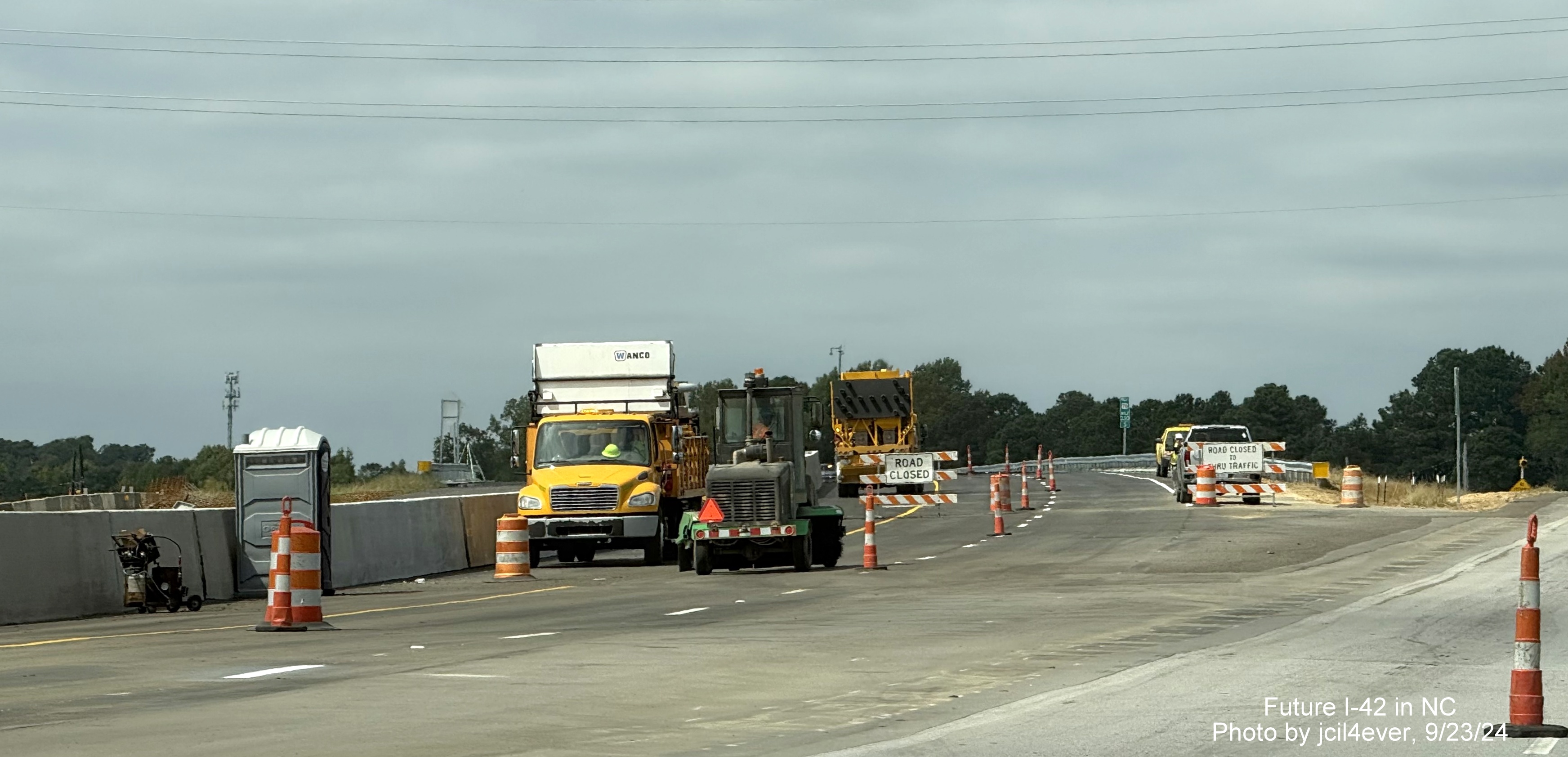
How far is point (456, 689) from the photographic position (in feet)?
41.1

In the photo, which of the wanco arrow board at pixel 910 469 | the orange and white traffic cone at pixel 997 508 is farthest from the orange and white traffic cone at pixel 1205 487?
the orange and white traffic cone at pixel 997 508

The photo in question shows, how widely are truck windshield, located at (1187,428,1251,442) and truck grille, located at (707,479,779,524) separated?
24273 millimetres

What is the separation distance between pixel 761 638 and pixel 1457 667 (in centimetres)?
581

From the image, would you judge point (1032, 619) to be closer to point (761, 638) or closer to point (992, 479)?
point (761, 638)

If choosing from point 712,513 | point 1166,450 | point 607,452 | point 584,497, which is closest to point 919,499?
point 607,452

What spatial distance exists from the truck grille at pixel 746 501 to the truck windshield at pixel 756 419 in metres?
1.39

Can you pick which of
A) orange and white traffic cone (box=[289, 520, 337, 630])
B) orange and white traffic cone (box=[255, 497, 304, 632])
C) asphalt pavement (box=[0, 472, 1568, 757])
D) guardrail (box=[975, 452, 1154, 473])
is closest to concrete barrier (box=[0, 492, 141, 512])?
asphalt pavement (box=[0, 472, 1568, 757])

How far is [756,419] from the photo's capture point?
2830 centimetres

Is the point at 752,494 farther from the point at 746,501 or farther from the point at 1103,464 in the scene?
the point at 1103,464

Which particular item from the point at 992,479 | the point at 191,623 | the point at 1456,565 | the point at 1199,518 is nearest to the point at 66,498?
the point at 992,479

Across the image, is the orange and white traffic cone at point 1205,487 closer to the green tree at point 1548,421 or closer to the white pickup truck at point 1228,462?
the white pickup truck at point 1228,462

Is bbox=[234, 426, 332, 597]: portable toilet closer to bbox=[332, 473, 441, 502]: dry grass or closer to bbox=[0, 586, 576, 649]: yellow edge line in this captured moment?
bbox=[0, 586, 576, 649]: yellow edge line

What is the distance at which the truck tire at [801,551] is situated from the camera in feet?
88.4

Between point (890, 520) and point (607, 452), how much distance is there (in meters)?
14.2
